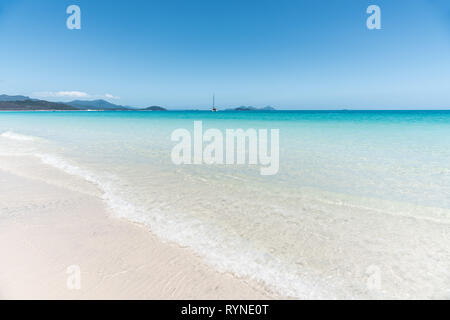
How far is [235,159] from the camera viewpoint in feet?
31.2

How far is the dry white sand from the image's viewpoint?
8.63 ft

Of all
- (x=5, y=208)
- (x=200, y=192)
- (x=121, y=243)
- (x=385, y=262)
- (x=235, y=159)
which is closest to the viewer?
(x=385, y=262)

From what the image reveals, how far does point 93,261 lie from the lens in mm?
3094

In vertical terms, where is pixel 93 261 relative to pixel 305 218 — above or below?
below

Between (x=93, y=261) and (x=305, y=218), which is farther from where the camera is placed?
(x=305, y=218)

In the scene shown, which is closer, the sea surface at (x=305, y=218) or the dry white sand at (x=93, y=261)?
the dry white sand at (x=93, y=261)

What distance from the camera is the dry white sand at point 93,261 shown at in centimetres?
263

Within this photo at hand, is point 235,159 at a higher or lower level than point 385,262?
higher

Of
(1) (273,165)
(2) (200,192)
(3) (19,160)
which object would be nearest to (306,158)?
(1) (273,165)

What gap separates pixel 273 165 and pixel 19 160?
1029 cm

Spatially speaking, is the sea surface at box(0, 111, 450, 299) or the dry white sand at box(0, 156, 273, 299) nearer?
the dry white sand at box(0, 156, 273, 299)
